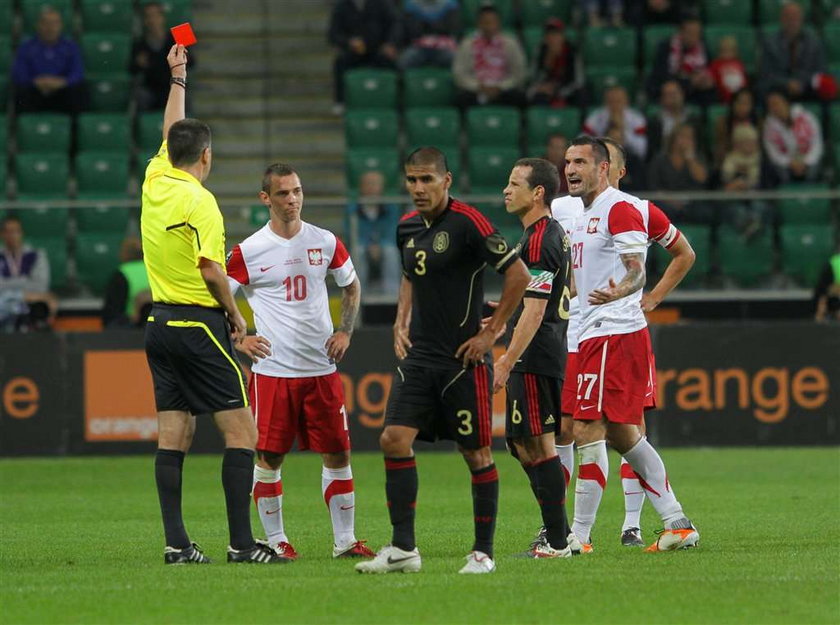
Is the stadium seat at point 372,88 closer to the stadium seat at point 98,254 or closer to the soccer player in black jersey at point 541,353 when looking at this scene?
the stadium seat at point 98,254

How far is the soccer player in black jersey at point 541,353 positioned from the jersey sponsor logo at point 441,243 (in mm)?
699

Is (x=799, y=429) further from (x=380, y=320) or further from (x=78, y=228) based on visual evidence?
(x=78, y=228)

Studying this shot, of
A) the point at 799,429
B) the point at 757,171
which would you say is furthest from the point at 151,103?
the point at 799,429

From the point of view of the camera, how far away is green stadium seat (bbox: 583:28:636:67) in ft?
70.3

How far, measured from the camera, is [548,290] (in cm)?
873

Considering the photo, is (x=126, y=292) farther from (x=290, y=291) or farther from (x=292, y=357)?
(x=292, y=357)

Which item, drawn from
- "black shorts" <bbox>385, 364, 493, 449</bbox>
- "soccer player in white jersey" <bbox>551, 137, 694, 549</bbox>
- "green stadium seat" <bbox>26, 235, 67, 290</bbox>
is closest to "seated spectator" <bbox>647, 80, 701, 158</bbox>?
"green stadium seat" <bbox>26, 235, 67, 290</bbox>

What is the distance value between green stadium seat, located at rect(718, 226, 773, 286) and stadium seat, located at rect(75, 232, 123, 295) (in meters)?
6.20

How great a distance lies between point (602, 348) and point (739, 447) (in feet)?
25.3

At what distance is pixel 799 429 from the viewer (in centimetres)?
1664

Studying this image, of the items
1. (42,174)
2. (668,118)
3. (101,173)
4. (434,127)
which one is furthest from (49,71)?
(668,118)

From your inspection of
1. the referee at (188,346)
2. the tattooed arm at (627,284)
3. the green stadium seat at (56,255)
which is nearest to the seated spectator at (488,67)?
the green stadium seat at (56,255)

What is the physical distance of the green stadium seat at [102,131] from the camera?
788 inches

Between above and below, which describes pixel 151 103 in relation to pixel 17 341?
above
